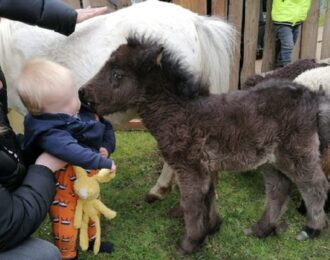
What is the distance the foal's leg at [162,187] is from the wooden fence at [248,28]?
1.92 m

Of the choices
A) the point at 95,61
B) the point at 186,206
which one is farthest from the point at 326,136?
the point at 95,61

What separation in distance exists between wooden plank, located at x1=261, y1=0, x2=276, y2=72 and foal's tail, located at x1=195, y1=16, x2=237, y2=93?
1.79 m

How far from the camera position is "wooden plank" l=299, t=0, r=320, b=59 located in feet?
17.8

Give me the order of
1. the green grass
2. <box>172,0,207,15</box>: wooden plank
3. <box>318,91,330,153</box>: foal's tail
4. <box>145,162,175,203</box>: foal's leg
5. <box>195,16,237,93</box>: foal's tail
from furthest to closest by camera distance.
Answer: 1. <box>172,0,207,15</box>: wooden plank
2. <box>145,162,175,203</box>: foal's leg
3. <box>195,16,237,93</box>: foal's tail
4. the green grass
5. <box>318,91,330,153</box>: foal's tail

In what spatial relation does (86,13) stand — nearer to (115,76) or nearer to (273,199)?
(115,76)

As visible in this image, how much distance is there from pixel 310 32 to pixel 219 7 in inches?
47.2

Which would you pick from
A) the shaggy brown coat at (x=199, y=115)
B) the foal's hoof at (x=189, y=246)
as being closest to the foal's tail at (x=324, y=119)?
the shaggy brown coat at (x=199, y=115)

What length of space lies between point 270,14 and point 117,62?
10.1 ft

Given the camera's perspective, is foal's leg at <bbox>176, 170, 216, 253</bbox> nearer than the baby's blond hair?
No

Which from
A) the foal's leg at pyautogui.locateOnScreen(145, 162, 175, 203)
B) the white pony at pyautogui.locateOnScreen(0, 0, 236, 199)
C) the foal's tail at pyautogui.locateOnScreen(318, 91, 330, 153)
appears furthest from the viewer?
the foal's leg at pyautogui.locateOnScreen(145, 162, 175, 203)

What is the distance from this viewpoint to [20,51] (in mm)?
3559

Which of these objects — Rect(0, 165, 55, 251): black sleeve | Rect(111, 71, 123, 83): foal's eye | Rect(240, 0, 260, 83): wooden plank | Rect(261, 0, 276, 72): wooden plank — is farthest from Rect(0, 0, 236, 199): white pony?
Rect(261, 0, 276, 72): wooden plank

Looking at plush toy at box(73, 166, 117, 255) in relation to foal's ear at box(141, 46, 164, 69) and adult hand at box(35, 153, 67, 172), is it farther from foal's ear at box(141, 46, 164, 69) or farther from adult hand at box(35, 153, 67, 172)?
foal's ear at box(141, 46, 164, 69)

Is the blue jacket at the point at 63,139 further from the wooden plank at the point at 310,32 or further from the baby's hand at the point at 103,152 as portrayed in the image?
the wooden plank at the point at 310,32
